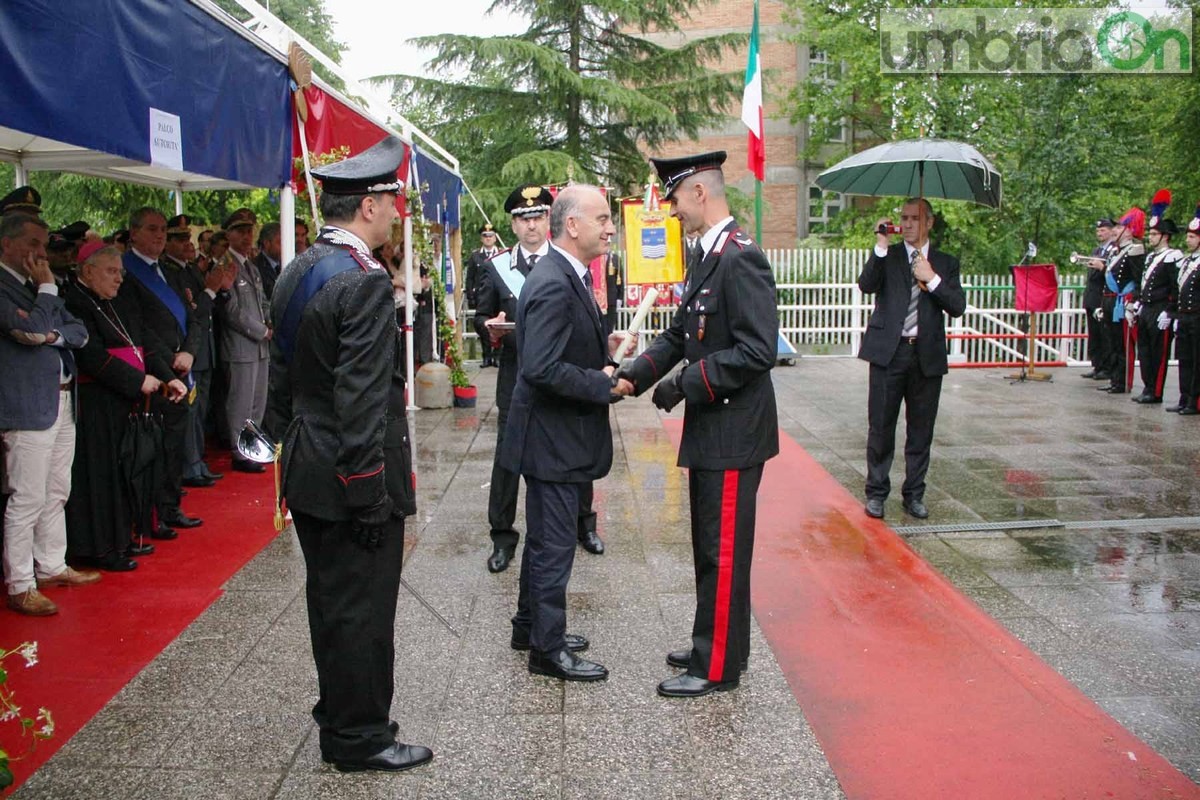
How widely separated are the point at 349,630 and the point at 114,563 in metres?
2.84

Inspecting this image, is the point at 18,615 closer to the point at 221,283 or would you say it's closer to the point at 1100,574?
the point at 221,283

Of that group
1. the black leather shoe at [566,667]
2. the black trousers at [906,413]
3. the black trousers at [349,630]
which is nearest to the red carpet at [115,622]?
the black trousers at [349,630]

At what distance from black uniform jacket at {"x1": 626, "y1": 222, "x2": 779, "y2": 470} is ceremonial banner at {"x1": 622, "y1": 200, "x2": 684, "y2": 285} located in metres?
10.8

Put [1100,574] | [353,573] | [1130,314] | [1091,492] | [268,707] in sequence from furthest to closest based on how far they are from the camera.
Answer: [1130,314] → [1091,492] → [1100,574] → [268,707] → [353,573]

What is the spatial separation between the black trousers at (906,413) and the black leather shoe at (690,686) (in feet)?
9.93

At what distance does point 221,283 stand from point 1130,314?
34.2 feet

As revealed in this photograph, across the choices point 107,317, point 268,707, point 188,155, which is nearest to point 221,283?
point 107,317

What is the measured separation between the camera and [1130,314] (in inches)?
476

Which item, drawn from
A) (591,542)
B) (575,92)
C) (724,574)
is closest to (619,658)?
(724,574)

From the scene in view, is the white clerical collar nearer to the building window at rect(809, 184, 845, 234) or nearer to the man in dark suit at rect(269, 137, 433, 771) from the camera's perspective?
the man in dark suit at rect(269, 137, 433, 771)

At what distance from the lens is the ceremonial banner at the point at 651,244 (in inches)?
579

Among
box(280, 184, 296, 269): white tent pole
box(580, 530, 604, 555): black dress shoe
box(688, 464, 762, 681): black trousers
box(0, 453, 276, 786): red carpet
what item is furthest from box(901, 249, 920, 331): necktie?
box(0, 453, 276, 786): red carpet

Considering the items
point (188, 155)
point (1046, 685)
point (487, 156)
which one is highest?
point (487, 156)

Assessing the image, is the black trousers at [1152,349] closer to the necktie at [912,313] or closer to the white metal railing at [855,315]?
the white metal railing at [855,315]
